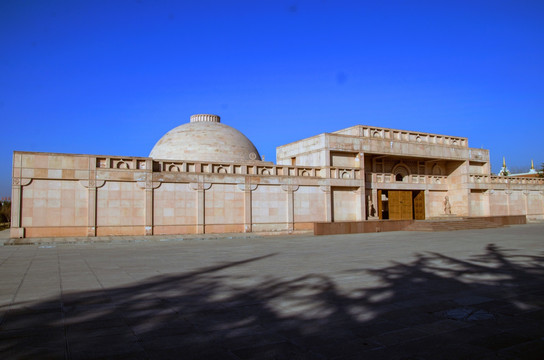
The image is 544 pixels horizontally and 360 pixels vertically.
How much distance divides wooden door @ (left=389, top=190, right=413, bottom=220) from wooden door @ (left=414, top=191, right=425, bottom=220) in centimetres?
131

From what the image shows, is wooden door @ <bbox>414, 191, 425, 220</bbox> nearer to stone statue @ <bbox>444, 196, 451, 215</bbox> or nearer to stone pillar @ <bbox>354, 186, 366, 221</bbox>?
stone statue @ <bbox>444, 196, 451, 215</bbox>

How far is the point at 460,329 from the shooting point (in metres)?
5.07

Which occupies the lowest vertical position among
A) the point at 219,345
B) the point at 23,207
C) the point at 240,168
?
the point at 219,345

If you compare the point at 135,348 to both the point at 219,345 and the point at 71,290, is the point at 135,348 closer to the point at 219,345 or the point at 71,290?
the point at 219,345

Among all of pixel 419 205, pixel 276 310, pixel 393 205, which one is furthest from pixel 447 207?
pixel 276 310

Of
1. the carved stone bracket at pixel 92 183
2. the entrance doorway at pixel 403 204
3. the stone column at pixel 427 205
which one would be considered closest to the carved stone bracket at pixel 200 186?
the carved stone bracket at pixel 92 183

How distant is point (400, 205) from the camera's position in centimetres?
3225

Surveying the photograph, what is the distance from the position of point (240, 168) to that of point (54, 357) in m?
21.0

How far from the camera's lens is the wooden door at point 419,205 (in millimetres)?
33719

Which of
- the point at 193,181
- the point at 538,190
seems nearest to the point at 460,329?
the point at 193,181

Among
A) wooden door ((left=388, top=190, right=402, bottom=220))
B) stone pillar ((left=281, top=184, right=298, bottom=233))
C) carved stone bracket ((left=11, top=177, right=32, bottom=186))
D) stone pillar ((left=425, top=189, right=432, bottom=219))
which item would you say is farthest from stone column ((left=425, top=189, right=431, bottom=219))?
carved stone bracket ((left=11, top=177, right=32, bottom=186))

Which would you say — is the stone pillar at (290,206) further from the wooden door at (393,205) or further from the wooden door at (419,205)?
the wooden door at (419,205)

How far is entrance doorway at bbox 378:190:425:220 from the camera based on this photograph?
32000 millimetres

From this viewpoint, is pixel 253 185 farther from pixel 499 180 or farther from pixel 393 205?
pixel 499 180
